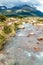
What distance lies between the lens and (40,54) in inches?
1323

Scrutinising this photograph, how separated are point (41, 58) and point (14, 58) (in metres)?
4.49

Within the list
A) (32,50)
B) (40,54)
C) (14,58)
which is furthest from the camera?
(32,50)

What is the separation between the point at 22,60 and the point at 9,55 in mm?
3543

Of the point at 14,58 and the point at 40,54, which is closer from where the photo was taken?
the point at 14,58

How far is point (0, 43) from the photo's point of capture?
129 ft

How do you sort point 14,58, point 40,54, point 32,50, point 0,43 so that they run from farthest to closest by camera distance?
point 0,43 → point 32,50 → point 40,54 → point 14,58

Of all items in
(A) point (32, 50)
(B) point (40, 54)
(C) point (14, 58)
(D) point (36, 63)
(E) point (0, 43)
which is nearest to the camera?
(D) point (36, 63)

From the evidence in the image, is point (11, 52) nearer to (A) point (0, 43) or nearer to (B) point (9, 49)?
(B) point (9, 49)

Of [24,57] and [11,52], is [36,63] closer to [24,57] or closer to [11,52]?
[24,57]

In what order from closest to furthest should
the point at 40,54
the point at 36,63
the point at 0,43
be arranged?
the point at 36,63 → the point at 40,54 → the point at 0,43

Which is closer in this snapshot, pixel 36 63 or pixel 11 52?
pixel 36 63

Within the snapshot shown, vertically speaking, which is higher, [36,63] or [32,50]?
[36,63]

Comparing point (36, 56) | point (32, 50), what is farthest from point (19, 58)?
point (32, 50)

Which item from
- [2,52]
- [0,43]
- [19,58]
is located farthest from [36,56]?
[0,43]
